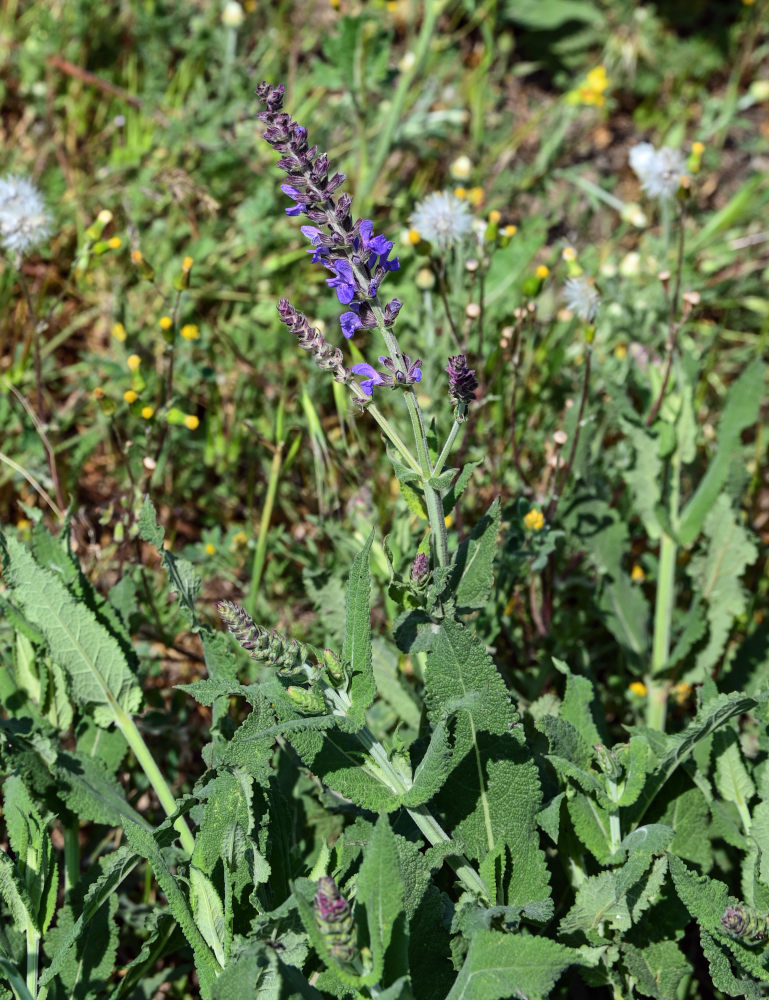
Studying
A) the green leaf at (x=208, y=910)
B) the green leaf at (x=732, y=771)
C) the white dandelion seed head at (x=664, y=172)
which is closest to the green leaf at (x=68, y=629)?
the green leaf at (x=208, y=910)

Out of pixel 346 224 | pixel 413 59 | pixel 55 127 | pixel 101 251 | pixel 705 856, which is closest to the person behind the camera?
pixel 346 224

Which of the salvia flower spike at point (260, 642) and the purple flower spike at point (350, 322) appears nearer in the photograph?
the salvia flower spike at point (260, 642)

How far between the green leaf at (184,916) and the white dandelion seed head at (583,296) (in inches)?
73.0

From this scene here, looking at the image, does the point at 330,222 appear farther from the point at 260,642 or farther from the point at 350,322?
the point at 260,642

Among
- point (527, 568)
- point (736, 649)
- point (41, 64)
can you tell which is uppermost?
point (41, 64)

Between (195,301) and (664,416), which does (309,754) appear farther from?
(195,301)

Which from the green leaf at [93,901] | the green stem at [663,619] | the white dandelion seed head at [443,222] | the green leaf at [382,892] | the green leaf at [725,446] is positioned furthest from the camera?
the white dandelion seed head at [443,222]

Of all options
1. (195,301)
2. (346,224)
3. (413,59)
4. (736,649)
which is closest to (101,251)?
(195,301)

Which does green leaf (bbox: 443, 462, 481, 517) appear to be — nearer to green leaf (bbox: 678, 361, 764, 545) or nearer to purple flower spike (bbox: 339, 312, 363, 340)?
purple flower spike (bbox: 339, 312, 363, 340)

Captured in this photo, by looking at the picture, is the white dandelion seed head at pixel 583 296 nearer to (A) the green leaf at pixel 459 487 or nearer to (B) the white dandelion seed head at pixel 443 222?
(B) the white dandelion seed head at pixel 443 222

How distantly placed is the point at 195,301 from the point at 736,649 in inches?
90.6

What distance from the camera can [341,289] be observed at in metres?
1.68

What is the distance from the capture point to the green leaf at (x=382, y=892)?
1492 millimetres

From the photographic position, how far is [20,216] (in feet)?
9.59
